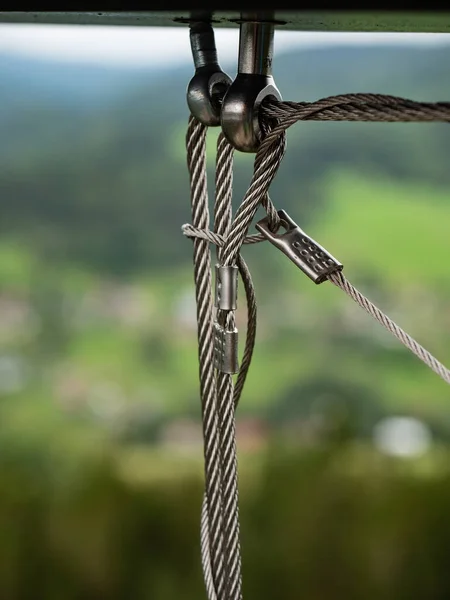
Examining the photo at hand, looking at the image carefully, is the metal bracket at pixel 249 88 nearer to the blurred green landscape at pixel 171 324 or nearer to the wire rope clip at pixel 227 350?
the wire rope clip at pixel 227 350

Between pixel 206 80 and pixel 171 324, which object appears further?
pixel 171 324

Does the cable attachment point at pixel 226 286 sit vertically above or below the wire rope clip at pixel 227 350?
above

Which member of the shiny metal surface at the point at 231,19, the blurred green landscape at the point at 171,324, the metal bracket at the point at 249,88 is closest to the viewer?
the shiny metal surface at the point at 231,19

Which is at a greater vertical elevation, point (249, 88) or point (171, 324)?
point (249, 88)

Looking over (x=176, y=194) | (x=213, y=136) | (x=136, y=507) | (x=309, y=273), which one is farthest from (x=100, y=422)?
(x=309, y=273)

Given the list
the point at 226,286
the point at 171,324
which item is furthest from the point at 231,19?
the point at 171,324

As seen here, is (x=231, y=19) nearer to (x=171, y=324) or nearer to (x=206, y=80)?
(x=206, y=80)

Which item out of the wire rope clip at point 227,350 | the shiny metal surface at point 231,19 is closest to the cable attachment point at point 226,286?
the wire rope clip at point 227,350

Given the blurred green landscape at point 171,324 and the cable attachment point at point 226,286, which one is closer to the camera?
the cable attachment point at point 226,286
